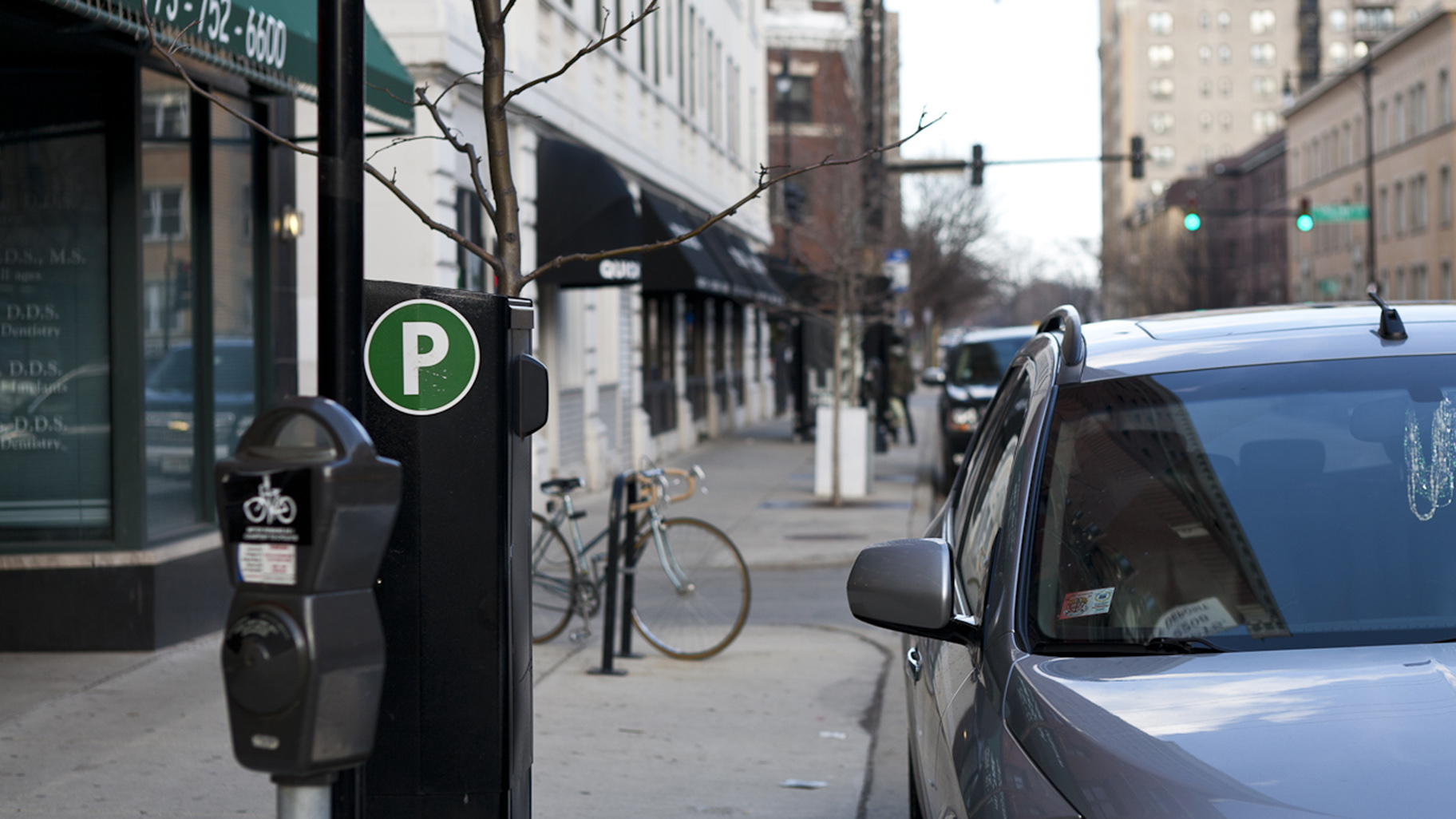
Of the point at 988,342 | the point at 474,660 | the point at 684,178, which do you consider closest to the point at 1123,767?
the point at 474,660

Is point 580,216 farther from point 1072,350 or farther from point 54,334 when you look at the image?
point 1072,350

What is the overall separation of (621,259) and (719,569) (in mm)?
8485

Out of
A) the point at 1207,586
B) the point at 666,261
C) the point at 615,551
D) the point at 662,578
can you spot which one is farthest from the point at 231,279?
the point at 666,261

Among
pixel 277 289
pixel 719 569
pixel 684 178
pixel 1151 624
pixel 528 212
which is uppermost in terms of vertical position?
pixel 684 178

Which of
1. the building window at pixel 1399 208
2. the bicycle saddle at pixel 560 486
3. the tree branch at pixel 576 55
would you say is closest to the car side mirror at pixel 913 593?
the tree branch at pixel 576 55

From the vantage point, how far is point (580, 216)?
54.7 ft

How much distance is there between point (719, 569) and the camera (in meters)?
8.28

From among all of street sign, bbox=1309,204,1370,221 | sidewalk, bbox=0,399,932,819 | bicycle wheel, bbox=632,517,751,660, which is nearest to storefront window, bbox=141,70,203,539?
sidewalk, bbox=0,399,932,819

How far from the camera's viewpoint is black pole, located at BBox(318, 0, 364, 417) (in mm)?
3559

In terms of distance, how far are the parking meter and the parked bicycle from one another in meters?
5.72

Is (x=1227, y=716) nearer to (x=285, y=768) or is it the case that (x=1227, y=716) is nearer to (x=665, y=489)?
(x=285, y=768)

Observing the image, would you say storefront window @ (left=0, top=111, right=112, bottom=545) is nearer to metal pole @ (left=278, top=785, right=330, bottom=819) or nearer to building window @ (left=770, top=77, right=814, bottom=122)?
metal pole @ (left=278, top=785, right=330, bottom=819)

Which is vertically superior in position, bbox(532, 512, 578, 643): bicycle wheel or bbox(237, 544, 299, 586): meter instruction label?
bbox(237, 544, 299, 586): meter instruction label

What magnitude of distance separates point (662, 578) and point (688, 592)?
17cm
